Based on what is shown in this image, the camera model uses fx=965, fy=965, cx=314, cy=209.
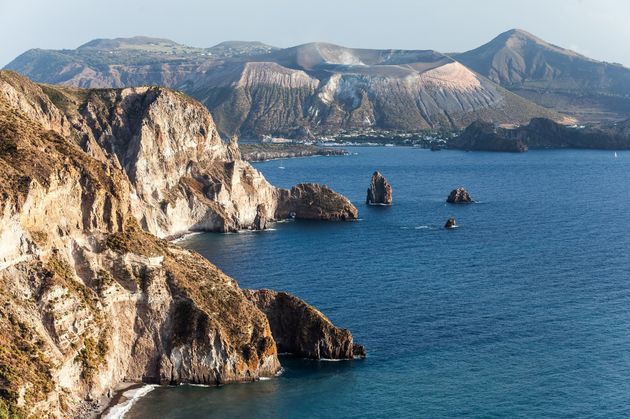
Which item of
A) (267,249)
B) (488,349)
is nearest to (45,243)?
(488,349)

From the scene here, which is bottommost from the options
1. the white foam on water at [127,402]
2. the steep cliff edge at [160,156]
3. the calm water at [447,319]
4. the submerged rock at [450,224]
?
the white foam on water at [127,402]

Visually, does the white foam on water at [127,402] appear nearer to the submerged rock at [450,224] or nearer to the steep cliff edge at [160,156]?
the steep cliff edge at [160,156]

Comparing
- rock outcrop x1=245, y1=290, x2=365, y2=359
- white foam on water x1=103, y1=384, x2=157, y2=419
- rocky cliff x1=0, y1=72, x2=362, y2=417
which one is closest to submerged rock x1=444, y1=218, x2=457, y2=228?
rock outcrop x1=245, y1=290, x2=365, y2=359

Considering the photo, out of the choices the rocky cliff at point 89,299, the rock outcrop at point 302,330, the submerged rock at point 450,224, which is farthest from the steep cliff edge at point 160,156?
the rocky cliff at point 89,299

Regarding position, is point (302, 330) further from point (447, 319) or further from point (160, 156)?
point (160, 156)

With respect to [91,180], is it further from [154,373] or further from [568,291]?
[568,291]

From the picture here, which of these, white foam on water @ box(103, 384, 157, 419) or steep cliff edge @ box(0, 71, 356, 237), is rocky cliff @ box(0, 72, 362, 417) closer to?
white foam on water @ box(103, 384, 157, 419)

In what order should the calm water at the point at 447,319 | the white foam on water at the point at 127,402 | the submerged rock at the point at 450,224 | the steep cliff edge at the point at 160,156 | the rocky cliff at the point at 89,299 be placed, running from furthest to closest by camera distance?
the submerged rock at the point at 450,224 → the steep cliff edge at the point at 160,156 → the calm water at the point at 447,319 → the white foam on water at the point at 127,402 → the rocky cliff at the point at 89,299

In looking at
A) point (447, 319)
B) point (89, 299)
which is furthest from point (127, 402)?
point (447, 319)
